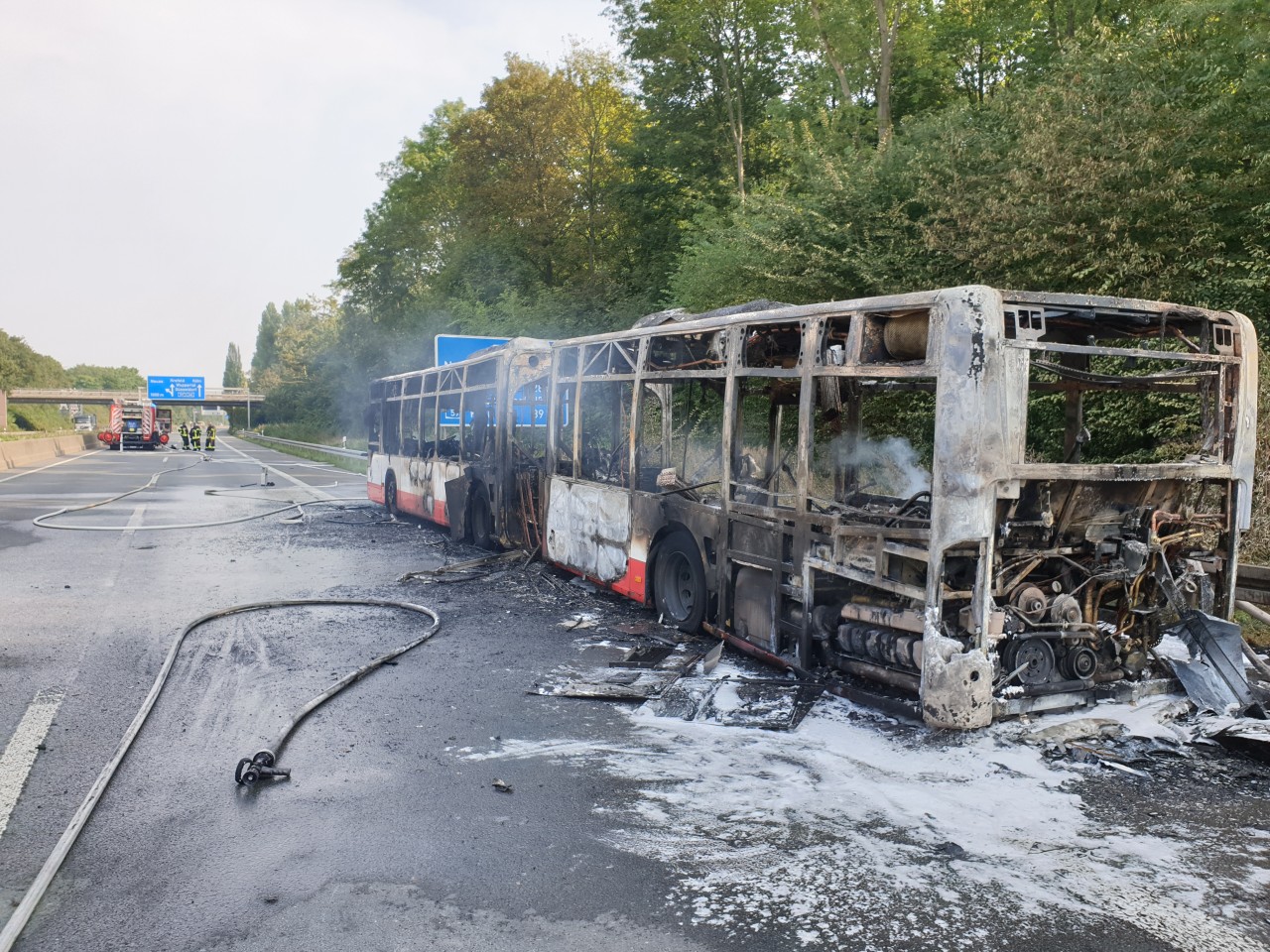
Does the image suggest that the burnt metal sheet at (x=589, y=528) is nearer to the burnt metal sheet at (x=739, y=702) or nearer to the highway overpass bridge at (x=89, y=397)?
the burnt metal sheet at (x=739, y=702)

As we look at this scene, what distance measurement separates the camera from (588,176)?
37531 millimetres

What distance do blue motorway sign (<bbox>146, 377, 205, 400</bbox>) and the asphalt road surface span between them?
251 feet

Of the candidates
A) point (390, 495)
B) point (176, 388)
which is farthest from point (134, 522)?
point (176, 388)

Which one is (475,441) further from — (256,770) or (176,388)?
(176,388)

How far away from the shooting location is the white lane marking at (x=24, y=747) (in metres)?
4.73

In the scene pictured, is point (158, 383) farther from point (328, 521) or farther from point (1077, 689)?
point (1077, 689)

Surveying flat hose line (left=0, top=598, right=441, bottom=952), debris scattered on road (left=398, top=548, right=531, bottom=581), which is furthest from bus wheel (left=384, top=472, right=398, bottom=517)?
flat hose line (left=0, top=598, right=441, bottom=952)

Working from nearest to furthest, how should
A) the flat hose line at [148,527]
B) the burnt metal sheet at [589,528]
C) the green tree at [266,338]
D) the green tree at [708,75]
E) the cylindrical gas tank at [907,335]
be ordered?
1. the cylindrical gas tank at [907,335]
2. the burnt metal sheet at [589,528]
3. the flat hose line at [148,527]
4. the green tree at [708,75]
5. the green tree at [266,338]

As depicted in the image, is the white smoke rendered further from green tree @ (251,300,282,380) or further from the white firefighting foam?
green tree @ (251,300,282,380)

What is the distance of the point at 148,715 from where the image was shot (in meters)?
6.10

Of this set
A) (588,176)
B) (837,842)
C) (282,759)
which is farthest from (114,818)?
(588,176)

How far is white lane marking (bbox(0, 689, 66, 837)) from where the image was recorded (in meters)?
4.73

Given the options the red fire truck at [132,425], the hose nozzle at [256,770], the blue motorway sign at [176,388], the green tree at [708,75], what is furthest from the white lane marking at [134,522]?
the blue motorway sign at [176,388]

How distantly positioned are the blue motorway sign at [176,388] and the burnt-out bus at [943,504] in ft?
253
